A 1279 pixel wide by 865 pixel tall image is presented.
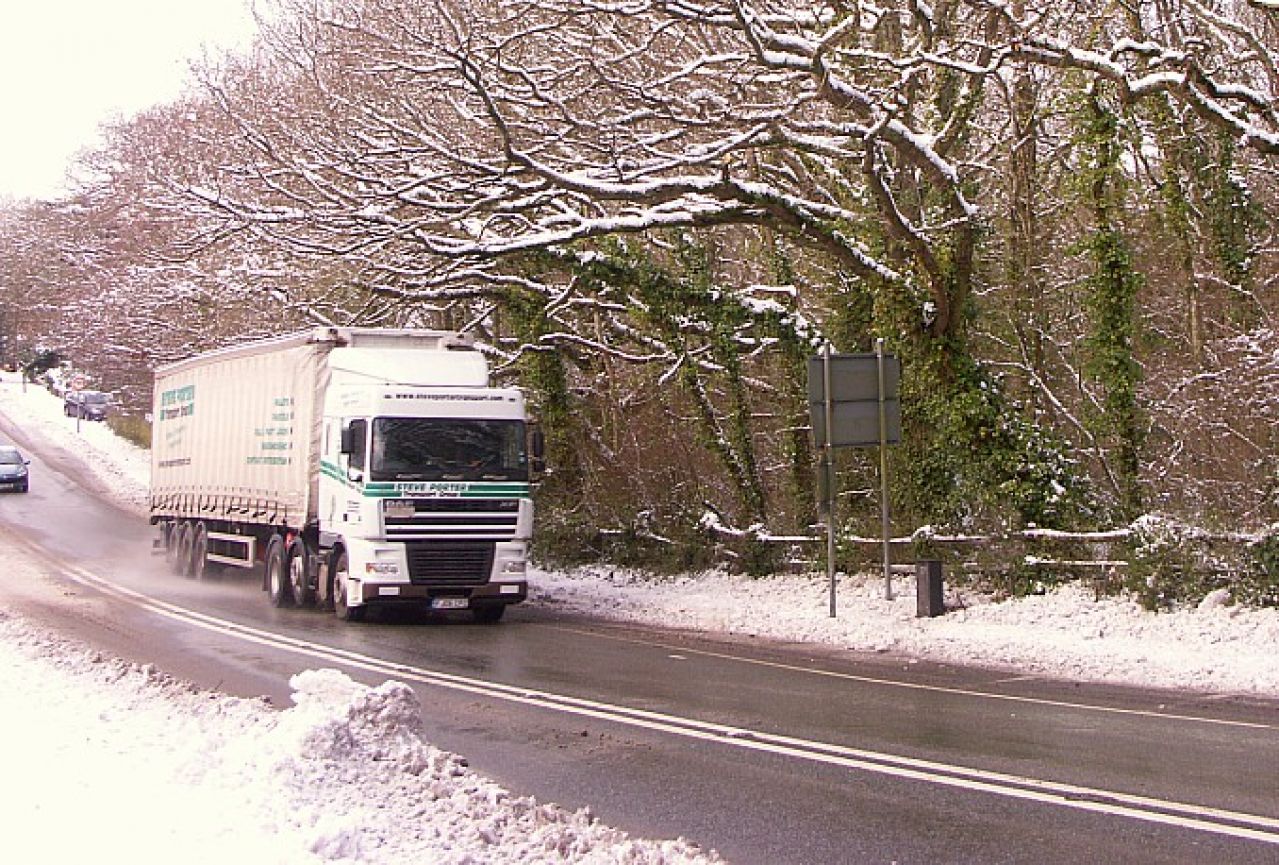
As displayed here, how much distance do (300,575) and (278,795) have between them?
14856 mm

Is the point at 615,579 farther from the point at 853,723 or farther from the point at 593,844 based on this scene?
the point at 593,844

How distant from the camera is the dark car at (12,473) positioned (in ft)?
162

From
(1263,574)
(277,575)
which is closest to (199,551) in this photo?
(277,575)

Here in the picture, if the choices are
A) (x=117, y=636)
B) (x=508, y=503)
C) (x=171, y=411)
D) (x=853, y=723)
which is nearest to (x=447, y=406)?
(x=508, y=503)

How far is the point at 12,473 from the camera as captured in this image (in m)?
49.7

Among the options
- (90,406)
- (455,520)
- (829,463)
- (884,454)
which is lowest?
(455,520)

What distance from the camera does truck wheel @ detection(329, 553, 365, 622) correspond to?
20.2 meters

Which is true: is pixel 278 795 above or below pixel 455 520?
below

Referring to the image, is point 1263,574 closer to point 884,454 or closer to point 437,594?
point 884,454

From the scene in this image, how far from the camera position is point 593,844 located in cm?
701

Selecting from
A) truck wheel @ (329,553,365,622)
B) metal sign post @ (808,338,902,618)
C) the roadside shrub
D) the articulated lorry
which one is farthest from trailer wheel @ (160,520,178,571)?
the roadside shrub

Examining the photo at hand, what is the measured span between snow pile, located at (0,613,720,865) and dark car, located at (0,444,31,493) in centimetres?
4196

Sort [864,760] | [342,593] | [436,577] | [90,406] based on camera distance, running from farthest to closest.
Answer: [90,406], [342,593], [436,577], [864,760]

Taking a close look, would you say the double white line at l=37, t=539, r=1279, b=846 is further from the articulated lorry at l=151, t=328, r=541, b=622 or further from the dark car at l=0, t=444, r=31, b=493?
the dark car at l=0, t=444, r=31, b=493
